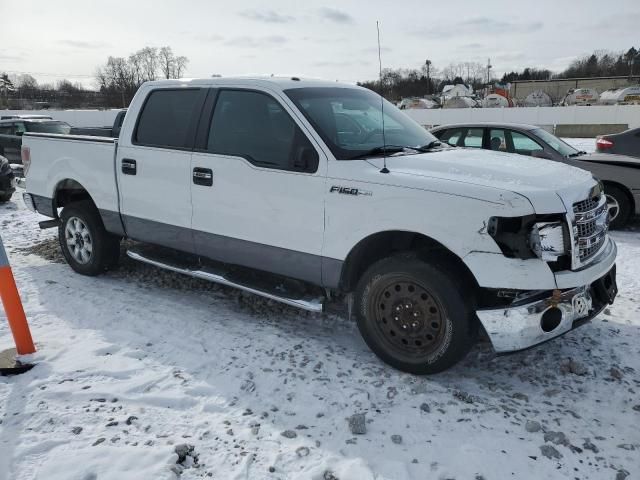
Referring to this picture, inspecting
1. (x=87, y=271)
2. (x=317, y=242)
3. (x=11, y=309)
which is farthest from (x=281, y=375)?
(x=87, y=271)

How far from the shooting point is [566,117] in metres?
29.7

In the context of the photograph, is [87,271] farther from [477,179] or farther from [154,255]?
[477,179]

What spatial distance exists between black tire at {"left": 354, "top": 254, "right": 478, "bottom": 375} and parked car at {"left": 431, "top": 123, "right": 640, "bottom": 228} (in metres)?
4.30

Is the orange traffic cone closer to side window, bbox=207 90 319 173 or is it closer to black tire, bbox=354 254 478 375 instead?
side window, bbox=207 90 319 173

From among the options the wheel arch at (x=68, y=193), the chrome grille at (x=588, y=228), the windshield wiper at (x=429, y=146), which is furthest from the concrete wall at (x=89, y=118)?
the chrome grille at (x=588, y=228)

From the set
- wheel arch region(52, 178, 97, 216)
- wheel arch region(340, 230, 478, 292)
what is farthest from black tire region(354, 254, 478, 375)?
wheel arch region(52, 178, 97, 216)

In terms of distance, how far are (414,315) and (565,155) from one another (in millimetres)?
5847

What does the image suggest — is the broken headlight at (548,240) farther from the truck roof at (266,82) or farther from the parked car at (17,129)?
the parked car at (17,129)

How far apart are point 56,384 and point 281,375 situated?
149 centimetres

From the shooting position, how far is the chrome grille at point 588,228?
3.32 meters

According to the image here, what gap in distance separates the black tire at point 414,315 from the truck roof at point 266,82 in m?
1.71

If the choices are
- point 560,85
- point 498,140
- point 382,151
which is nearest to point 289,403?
point 382,151

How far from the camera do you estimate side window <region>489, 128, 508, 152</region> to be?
8.38m

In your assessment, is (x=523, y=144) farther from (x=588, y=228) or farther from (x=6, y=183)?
(x=6, y=183)
